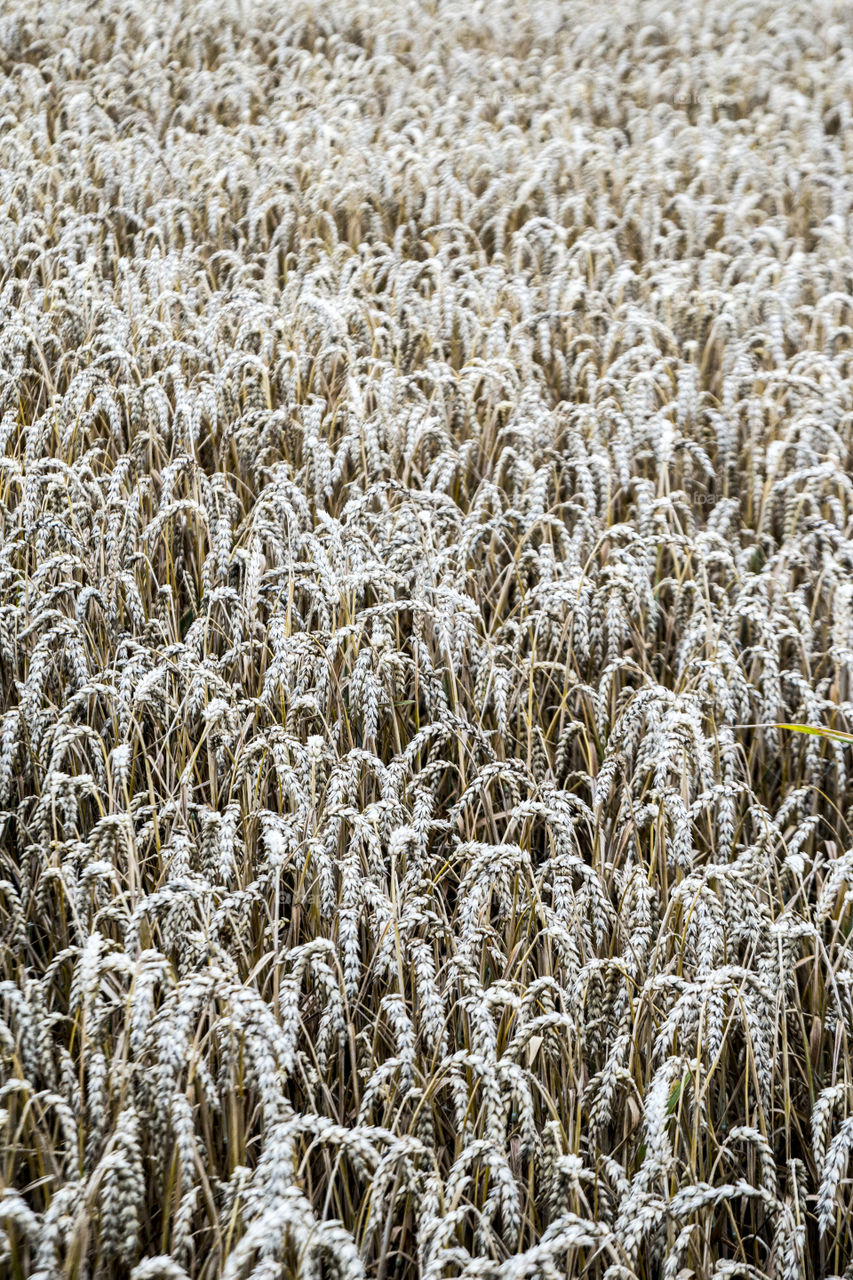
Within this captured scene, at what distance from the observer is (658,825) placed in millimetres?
1748

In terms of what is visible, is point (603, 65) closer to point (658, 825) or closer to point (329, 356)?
point (329, 356)

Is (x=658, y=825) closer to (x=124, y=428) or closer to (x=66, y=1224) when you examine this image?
(x=66, y=1224)

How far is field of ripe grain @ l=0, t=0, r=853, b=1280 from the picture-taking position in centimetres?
126

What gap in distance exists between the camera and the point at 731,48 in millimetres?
6750

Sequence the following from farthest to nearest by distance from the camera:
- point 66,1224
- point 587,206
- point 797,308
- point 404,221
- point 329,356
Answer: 1. point 587,206
2. point 404,221
3. point 797,308
4. point 329,356
5. point 66,1224

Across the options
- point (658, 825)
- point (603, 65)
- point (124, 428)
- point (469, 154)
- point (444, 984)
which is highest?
point (603, 65)

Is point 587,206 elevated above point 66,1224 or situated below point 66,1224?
above

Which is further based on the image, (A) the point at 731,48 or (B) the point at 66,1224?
(A) the point at 731,48

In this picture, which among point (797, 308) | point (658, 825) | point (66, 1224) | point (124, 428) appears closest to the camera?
point (66, 1224)

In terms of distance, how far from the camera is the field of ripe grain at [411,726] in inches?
49.5

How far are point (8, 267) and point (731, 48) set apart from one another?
5.48 meters

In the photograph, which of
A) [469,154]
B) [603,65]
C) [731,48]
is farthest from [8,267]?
[731,48]

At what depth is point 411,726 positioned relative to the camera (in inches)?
83.0

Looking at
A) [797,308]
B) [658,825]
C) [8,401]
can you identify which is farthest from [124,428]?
[797,308]
